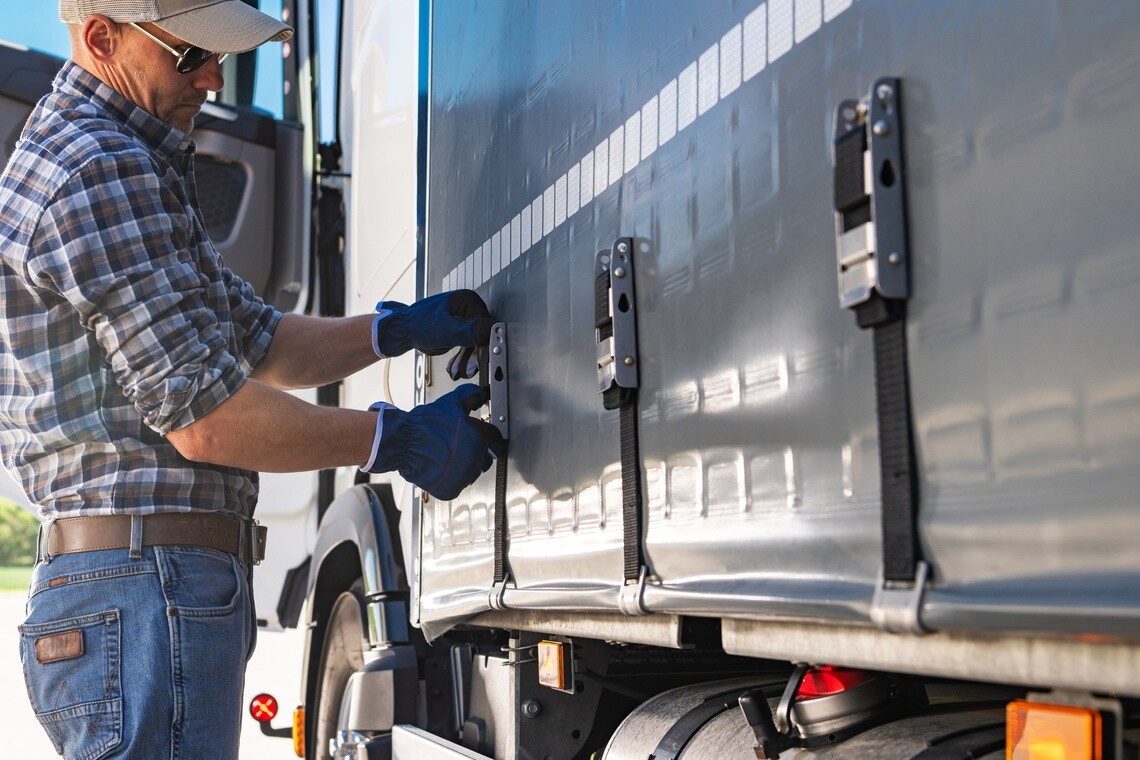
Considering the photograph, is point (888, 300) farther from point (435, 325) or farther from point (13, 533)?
point (13, 533)

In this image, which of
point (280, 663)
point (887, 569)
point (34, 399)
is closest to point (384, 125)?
point (34, 399)

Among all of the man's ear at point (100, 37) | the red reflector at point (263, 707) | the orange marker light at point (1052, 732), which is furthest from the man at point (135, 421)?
the red reflector at point (263, 707)

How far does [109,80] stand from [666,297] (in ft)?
4.64

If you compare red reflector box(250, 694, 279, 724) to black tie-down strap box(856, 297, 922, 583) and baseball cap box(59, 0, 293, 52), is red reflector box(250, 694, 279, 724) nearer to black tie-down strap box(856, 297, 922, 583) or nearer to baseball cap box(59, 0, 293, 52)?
baseball cap box(59, 0, 293, 52)

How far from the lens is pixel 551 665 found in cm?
262

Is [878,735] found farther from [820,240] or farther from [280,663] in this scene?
[280,663]

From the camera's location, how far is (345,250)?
15.4ft

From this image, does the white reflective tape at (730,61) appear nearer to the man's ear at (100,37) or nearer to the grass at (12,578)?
the man's ear at (100,37)

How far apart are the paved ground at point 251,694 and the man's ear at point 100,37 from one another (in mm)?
5043

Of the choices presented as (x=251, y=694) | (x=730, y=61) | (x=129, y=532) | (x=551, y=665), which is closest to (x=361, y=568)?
(x=551, y=665)

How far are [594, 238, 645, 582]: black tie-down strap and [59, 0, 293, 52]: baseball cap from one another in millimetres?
1101

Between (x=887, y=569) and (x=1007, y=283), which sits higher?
(x=1007, y=283)

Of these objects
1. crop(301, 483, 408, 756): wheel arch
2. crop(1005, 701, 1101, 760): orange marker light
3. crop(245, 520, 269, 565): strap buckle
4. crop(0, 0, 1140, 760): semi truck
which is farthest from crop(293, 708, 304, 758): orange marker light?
crop(1005, 701, 1101, 760): orange marker light

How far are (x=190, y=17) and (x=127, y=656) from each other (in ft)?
4.28
